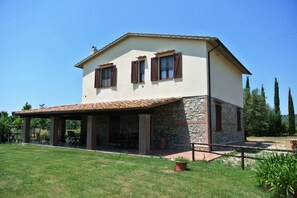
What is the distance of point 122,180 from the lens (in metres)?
6.59

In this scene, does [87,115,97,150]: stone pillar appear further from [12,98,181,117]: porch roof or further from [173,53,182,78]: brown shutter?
[173,53,182,78]: brown shutter

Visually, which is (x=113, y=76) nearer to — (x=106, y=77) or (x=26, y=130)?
(x=106, y=77)

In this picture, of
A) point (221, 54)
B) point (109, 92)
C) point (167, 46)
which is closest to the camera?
point (167, 46)

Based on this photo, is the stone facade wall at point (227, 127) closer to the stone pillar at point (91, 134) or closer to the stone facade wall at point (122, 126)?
the stone facade wall at point (122, 126)

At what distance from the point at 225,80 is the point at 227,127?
336 cm

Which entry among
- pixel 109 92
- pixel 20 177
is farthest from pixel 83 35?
pixel 20 177

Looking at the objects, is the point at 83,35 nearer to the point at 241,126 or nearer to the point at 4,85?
the point at 4,85

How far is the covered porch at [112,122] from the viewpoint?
37.8 ft

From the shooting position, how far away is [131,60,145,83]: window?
51.0 feet

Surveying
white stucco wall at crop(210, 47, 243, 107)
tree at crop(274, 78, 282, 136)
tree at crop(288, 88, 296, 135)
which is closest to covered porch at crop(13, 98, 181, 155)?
white stucco wall at crop(210, 47, 243, 107)

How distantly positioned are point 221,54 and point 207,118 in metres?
5.37

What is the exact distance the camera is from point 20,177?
6.84 m

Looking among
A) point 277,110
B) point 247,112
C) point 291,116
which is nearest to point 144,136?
point 247,112

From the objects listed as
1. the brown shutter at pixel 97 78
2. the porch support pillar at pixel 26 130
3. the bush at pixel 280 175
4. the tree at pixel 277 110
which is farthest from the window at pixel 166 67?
the tree at pixel 277 110
